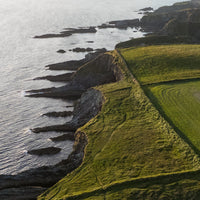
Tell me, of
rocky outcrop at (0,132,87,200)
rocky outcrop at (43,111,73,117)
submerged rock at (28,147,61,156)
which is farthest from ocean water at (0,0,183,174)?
rocky outcrop at (0,132,87,200)

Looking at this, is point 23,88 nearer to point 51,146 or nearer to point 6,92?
point 6,92

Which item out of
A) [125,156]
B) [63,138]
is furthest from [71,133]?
[125,156]

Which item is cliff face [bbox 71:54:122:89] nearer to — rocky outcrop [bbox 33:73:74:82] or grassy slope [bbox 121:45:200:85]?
grassy slope [bbox 121:45:200:85]

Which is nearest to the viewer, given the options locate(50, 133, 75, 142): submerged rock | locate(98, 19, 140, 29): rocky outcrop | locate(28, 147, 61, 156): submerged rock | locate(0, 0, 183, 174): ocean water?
locate(28, 147, 61, 156): submerged rock

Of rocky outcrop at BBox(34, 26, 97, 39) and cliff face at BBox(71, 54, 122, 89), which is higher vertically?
rocky outcrop at BBox(34, 26, 97, 39)

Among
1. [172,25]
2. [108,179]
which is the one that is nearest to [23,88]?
[108,179]

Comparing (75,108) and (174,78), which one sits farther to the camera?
(75,108)

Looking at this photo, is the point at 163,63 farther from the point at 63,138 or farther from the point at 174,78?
the point at 63,138
